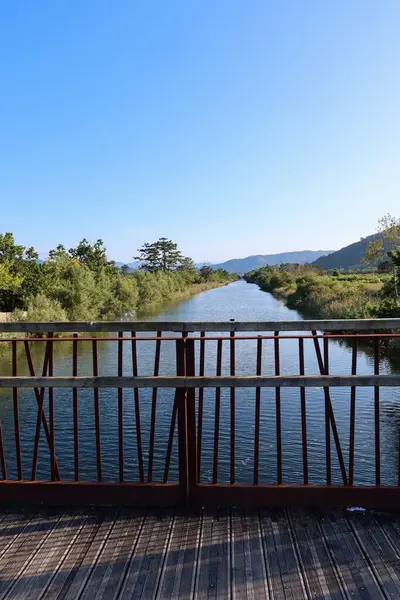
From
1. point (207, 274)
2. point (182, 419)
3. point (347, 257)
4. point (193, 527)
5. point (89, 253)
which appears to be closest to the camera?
point (193, 527)

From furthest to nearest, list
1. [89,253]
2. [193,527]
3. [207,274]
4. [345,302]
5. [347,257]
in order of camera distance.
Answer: [347,257], [207,274], [89,253], [345,302], [193,527]

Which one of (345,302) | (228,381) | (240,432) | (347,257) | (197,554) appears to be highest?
(347,257)

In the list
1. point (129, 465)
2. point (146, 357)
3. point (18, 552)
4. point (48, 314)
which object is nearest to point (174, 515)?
point (18, 552)

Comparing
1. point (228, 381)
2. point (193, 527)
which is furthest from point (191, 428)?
point (193, 527)

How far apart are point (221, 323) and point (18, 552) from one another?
182 cm

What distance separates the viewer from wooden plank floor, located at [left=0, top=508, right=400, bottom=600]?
2.31 meters

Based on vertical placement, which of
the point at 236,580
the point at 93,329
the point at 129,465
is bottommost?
the point at 129,465

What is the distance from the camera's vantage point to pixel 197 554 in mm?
2584

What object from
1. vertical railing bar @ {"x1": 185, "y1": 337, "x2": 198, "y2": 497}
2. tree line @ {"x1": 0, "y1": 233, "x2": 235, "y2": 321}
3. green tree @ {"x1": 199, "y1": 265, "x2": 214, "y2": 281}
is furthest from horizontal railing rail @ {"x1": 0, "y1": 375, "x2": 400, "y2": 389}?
green tree @ {"x1": 199, "y1": 265, "x2": 214, "y2": 281}

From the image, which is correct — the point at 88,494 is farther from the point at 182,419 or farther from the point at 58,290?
the point at 58,290

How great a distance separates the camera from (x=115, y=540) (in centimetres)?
272

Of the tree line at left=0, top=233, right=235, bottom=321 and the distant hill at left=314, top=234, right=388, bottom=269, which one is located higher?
the distant hill at left=314, top=234, right=388, bottom=269

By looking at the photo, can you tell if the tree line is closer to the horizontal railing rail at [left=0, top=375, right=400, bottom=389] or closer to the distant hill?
the horizontal railing rail at [left=0, top=375, right=400, bottom=389]

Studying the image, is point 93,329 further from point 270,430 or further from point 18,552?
point 270,430
